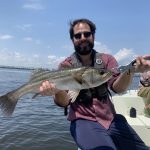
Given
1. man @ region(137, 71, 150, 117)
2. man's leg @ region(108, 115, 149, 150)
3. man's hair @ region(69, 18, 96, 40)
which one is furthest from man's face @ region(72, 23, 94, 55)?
man @ region(137, 71, 150, 117)

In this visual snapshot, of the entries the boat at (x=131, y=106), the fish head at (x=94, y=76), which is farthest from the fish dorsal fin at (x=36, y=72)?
the boat at (x=131, y=106)

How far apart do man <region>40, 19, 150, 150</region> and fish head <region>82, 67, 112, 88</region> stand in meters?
0.42

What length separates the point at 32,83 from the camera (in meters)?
6.06

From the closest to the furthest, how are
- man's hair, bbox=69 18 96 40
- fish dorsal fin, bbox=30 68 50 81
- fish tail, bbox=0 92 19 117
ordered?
fish dorsal fin, bbox=30 68 50 81
fish tail, bbox=0 92 19 117
man's hair, bbox=69 18 96 40

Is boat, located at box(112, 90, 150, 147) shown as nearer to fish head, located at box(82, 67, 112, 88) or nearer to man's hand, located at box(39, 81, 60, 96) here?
fish head, located at box(82, 67, 112, 88)

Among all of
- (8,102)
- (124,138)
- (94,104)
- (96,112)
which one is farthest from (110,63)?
(8,102)

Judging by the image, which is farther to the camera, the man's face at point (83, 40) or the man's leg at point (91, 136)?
the man's face at point (83, 40)

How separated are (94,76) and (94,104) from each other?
68 centimetres

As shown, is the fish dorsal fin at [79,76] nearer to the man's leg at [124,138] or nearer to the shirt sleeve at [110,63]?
the shirt sleeve at [110,63]

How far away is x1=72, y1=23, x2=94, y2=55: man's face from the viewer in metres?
6.55

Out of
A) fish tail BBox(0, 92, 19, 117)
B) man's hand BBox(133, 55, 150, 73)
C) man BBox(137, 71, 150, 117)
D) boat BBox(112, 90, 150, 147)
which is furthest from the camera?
man BBox(137, 71, 150, 117)

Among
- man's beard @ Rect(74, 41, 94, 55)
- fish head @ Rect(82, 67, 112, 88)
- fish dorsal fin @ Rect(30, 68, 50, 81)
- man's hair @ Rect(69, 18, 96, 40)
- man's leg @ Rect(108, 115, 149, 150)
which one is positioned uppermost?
man's hair @ Rect(69, 18, 96, 40)

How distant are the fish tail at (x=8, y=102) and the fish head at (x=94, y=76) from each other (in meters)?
1.31

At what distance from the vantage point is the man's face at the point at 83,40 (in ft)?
21.5
